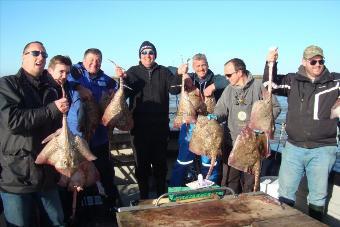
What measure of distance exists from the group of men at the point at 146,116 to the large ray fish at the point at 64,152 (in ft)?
0.40

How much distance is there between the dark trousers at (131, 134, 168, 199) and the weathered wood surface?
2.22 m

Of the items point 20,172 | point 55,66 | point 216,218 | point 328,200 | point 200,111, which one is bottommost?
point 328,200

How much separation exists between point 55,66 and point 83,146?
107 centimetres

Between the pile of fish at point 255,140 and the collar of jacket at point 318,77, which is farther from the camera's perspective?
the collar of jacket at point 318,77

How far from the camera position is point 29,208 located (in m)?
4.11

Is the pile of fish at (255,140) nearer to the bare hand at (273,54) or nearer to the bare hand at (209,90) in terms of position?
the bare hand at (273,54)

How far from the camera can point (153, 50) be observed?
6.11 m

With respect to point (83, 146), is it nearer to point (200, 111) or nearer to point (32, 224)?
point (32, 224)

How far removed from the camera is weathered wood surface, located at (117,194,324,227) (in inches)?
137

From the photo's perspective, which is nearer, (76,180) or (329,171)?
(76,180)

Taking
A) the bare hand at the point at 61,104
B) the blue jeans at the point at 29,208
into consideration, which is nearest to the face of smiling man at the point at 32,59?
the bare hand at the point at 61,104

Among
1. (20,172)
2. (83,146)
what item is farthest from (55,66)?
(20,172)

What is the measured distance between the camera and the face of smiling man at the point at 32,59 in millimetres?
4055

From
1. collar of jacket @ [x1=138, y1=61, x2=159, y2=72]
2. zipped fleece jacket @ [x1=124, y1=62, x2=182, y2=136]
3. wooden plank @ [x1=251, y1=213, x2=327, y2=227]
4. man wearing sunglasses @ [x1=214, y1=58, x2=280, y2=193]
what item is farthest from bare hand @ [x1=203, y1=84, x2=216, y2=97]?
wooden plank @ [x1=251, y1=213, x2=327, y2=227]
